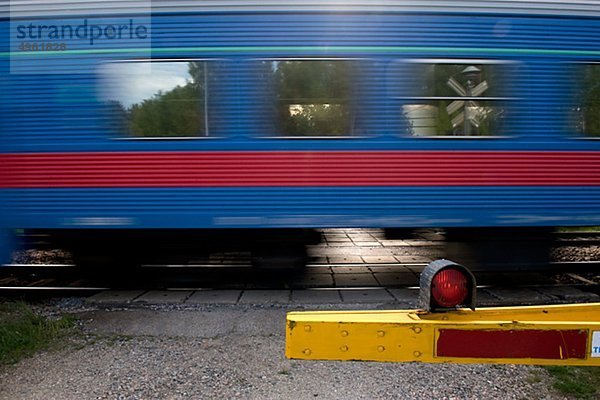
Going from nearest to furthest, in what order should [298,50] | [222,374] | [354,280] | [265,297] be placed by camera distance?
[222,374] → [298,50] → [265,297] → [354,280]

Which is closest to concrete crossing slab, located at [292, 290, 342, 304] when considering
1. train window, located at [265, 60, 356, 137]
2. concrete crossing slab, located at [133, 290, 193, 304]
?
concrete crossing slab, located at [133, 290, 193, 304]

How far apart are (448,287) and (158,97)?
3.48m

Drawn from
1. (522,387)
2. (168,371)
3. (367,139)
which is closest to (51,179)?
(168,371)

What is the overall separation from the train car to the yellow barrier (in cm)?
249

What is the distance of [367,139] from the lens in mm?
4266

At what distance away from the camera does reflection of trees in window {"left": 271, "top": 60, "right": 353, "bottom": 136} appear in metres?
4.23

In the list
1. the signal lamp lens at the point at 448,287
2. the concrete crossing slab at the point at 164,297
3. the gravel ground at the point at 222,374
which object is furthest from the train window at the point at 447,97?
the concrete crossing slab at the point at 164,297

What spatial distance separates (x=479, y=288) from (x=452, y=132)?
183cm

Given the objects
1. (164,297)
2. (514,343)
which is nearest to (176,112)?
(164,297)

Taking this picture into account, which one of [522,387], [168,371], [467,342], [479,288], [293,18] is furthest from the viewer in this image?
[479,288]

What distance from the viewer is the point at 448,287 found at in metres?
1.78

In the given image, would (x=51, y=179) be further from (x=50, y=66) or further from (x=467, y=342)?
(x=467, y=342)

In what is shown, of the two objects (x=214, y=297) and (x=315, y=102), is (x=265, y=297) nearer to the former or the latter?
(x=214, y=297)

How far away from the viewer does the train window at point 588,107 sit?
4410mm
